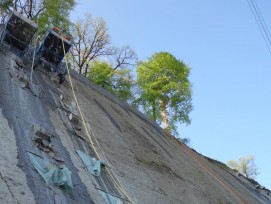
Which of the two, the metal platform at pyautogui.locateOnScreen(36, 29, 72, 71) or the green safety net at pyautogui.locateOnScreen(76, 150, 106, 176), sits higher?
the metal platform at pyautogui.locateOnScreen(36, 29, 72, 71)

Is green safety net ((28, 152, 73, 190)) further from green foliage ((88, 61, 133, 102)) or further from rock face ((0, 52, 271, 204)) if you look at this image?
green foliage ((88, 61, 133, 102))

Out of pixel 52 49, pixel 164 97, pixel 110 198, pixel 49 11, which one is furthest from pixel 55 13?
pixel 110 198

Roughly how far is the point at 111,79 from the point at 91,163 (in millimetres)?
15798

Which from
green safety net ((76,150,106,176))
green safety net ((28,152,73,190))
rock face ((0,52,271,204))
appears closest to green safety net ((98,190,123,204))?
rock face ((0,52,271,204))

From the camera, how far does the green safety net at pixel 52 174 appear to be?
4344 millimetres

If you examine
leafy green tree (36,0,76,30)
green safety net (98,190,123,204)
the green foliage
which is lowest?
green safety net (98,190,123,204)

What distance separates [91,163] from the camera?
225 inches

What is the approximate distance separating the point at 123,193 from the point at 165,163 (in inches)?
141

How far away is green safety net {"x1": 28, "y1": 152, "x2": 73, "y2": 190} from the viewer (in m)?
4.34

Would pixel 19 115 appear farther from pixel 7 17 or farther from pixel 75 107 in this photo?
pixel 7 17

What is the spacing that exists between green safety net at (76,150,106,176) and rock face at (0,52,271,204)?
76 mm

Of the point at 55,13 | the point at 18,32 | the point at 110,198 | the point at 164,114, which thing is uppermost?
the point at 55,13

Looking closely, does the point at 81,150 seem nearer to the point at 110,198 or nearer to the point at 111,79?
the point at 110,198

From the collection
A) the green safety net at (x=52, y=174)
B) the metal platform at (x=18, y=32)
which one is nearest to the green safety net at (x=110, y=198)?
the green safety net at (x=52, y=174)
